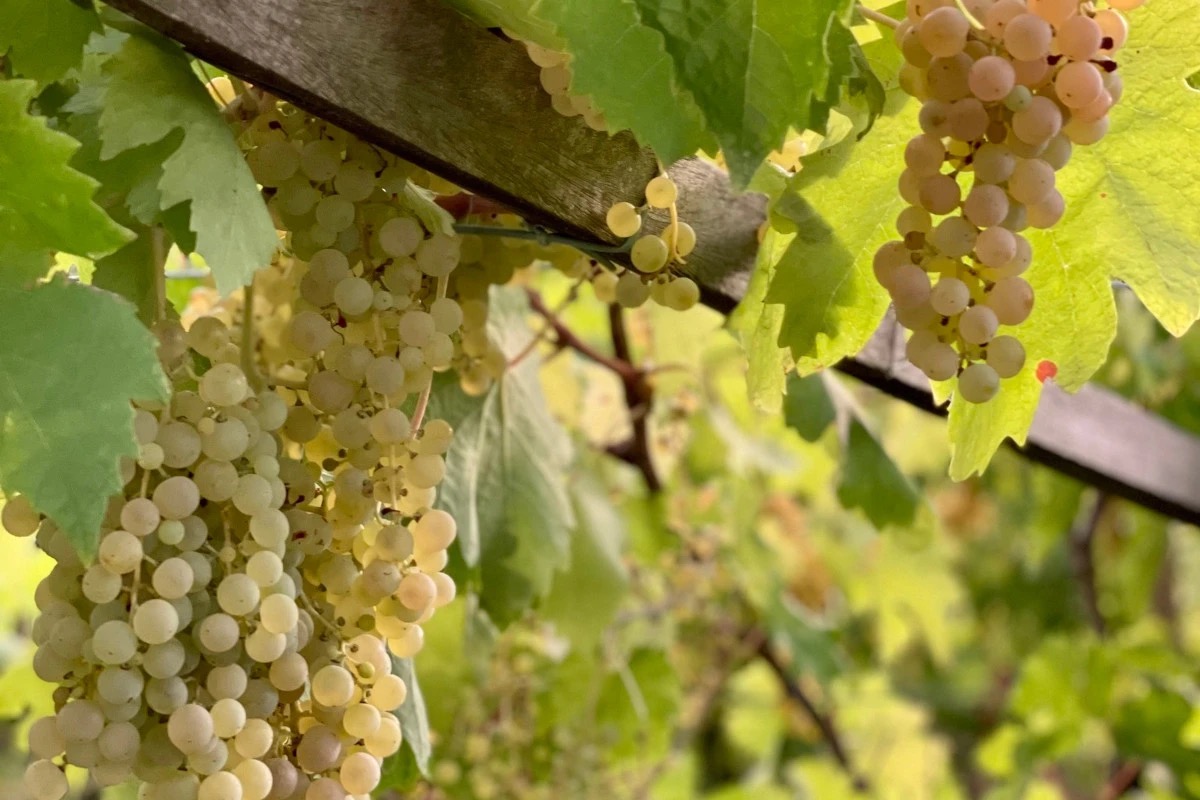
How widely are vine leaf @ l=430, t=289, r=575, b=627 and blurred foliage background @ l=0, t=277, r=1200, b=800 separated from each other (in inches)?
1.3

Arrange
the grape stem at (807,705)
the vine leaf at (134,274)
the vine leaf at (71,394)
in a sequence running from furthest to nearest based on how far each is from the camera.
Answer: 1. the grape stem at (807,705)
2. the vine leaf at (134,274)
3. the vine leaf at (71,394)

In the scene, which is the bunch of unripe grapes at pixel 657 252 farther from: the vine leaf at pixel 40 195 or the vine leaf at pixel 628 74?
the vine leaf at pixel 40 195

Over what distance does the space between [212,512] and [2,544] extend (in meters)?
0.96

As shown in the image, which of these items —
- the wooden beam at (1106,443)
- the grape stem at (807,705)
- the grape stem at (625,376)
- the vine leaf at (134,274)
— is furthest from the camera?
the grape stem at (807,705)

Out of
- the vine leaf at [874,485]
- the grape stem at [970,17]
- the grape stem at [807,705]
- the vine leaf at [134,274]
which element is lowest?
the grape stem at [807,705]

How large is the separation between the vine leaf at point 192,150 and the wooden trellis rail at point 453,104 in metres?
0.03

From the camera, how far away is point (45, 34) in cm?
36

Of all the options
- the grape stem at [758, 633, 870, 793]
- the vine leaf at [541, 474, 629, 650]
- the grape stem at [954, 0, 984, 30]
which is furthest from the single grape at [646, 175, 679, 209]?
the grape stem at [758, 633, 870, 793]

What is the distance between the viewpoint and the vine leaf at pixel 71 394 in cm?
31

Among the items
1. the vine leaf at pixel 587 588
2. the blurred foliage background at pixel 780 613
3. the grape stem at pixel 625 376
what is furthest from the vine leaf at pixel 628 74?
the vine leaf at pixel 587 588

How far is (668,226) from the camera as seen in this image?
0.46 meters

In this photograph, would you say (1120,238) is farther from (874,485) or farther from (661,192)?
(874,485)

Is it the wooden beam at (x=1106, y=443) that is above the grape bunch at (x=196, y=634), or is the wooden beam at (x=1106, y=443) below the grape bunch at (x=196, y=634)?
below

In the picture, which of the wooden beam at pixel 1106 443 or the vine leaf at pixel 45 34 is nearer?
the vine leaf at pixel 45 34
